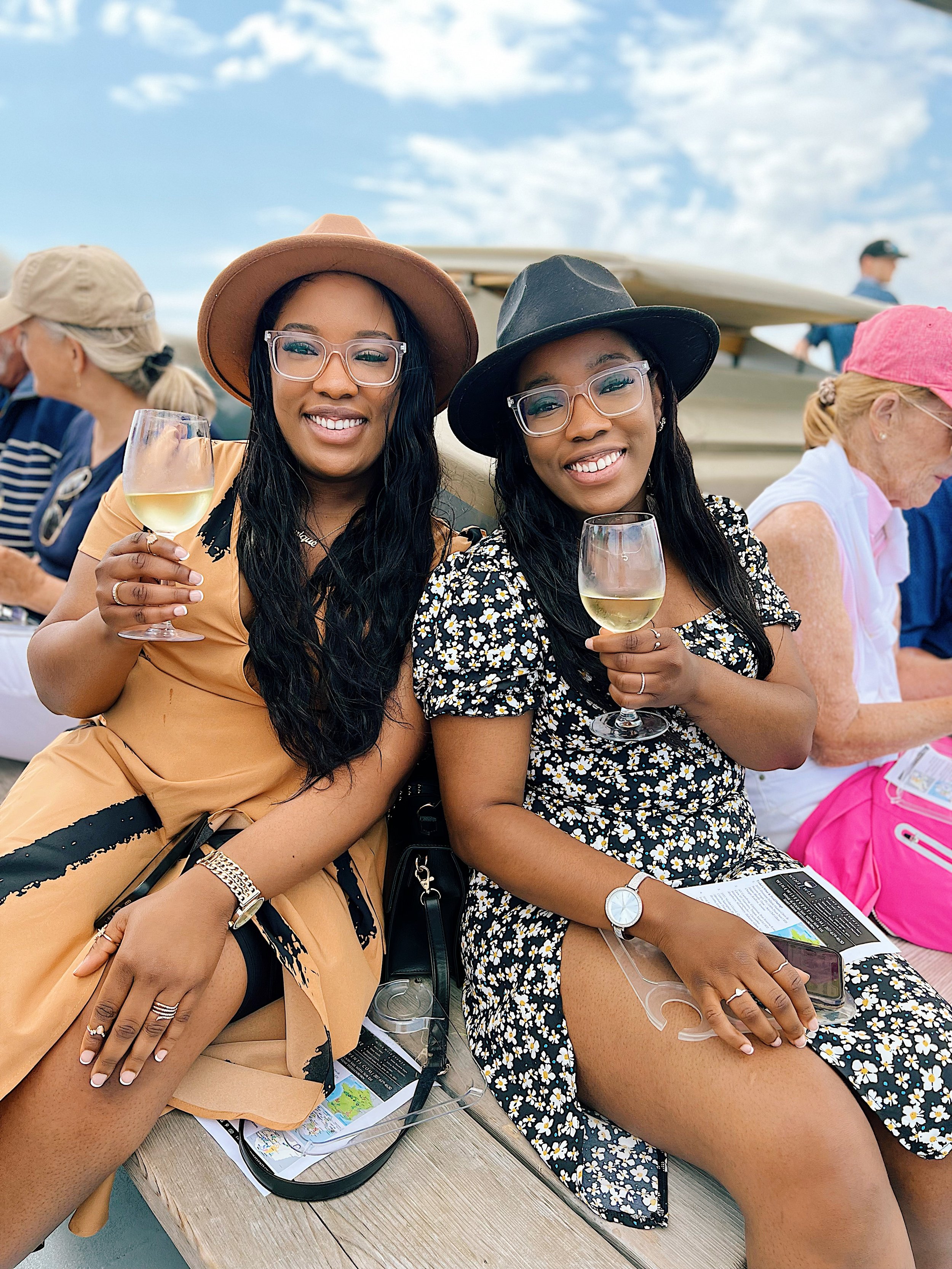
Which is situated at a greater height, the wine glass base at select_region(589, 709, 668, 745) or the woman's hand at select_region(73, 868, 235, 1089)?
the wine glass base at select_region(589, 709, 668, 745)

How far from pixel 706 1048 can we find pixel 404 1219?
0.61 m

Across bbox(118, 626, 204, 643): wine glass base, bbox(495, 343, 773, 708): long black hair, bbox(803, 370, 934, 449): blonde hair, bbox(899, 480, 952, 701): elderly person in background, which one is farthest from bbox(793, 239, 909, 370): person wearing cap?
bbox(118, 626, 204, 643): wine glass base

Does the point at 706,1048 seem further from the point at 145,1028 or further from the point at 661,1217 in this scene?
the point at 145,1028

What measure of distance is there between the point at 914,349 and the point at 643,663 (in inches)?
66.5

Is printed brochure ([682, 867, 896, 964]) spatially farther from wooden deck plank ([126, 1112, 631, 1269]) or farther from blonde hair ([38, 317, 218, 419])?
blonde hair ([38, 317, 218, 419])

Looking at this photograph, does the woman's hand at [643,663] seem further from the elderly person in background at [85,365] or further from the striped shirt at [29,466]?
the striped shirt at [29,466]

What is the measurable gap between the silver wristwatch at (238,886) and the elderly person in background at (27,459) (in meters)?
2.70

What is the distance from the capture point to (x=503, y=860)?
5.75ft

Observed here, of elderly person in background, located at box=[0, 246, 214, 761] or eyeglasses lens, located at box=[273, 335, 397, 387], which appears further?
elderly person in background, located at box=[0, 246, 214, 761]

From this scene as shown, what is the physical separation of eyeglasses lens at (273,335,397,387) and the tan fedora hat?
0.52ft

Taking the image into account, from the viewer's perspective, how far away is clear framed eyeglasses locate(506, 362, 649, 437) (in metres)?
1.86

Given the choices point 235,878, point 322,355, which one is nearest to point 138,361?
point 322,355

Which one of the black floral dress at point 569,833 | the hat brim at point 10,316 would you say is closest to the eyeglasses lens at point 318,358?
the black floral dress at point 569,833

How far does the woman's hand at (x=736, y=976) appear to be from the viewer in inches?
57.3
